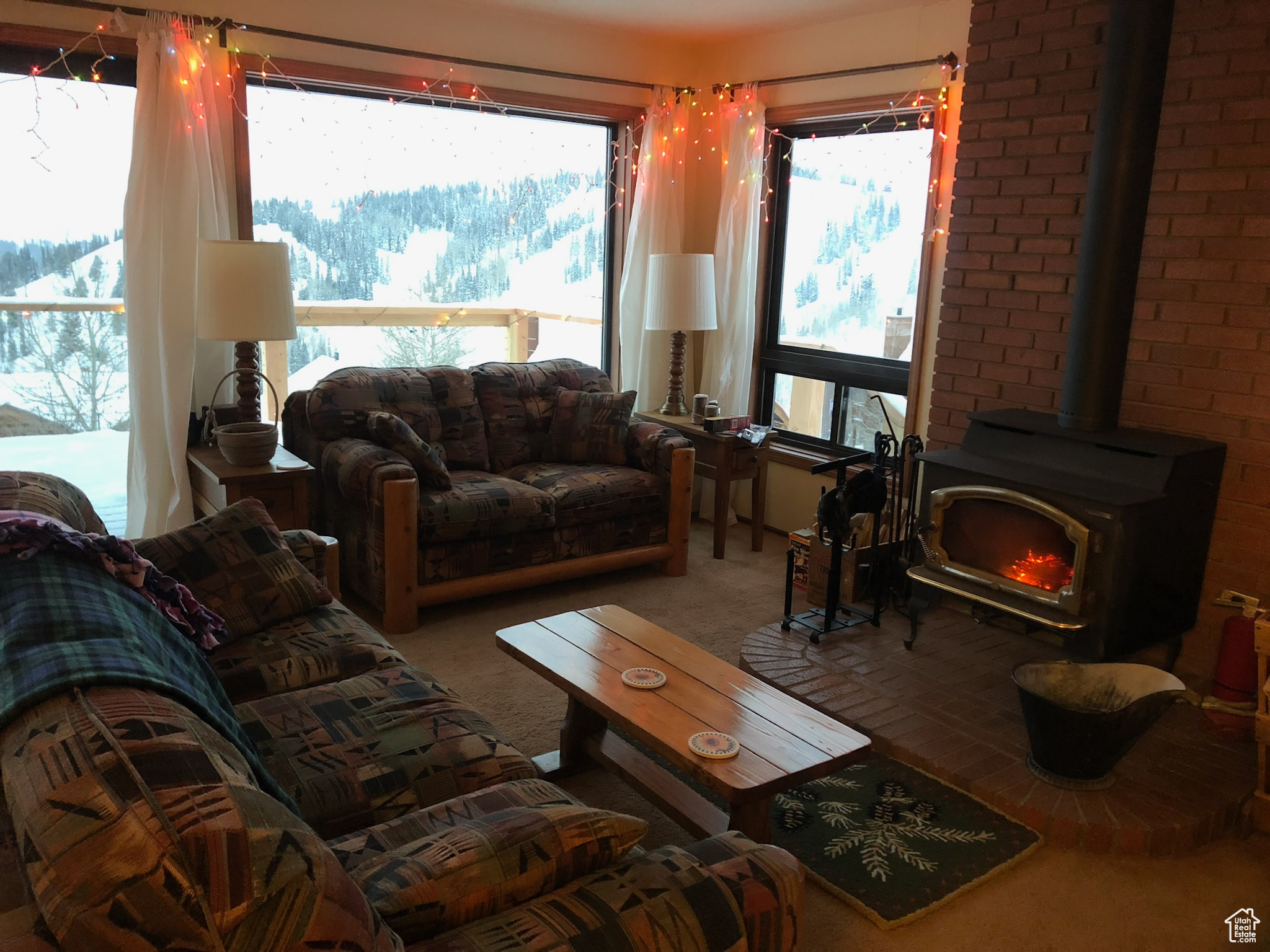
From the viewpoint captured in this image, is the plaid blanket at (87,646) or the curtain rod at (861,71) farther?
the curtain rod at (861,71)

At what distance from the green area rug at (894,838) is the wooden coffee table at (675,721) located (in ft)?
0.85

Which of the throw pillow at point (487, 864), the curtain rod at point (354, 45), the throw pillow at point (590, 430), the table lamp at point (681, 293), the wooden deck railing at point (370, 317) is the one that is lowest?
the throw pillow at point (487, 864)

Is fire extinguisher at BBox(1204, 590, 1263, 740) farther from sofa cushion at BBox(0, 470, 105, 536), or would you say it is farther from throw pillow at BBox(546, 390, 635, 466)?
sofa cushion at BBox(0, 470, 105, 536)

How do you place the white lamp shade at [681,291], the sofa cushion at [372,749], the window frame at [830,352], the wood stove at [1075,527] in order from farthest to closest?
the white lamp shade at [681,291]
the window frame at [830,352]
the wood stove at [1075,527]
the sofa cushion at [372,749]

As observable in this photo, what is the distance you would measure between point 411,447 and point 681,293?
1.66 meters

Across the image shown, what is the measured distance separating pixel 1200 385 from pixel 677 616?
2049mm

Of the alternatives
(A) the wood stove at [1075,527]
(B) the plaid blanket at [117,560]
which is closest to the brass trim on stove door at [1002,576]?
(A) the wood stove at [1075,527]

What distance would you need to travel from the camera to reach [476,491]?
392 cm

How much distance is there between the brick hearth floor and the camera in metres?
2.51

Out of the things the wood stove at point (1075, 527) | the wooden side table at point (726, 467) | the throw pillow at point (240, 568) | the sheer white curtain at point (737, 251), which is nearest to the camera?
the throw pillow at point (240, 568)

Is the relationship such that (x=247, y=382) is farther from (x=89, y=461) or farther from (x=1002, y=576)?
(x=1002, y=576)

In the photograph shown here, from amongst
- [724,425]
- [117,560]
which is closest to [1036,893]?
[117,560]

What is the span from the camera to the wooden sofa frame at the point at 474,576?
3.60 metres

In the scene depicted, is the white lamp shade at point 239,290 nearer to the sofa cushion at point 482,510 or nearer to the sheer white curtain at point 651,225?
the sofa cushion at point 482,510
